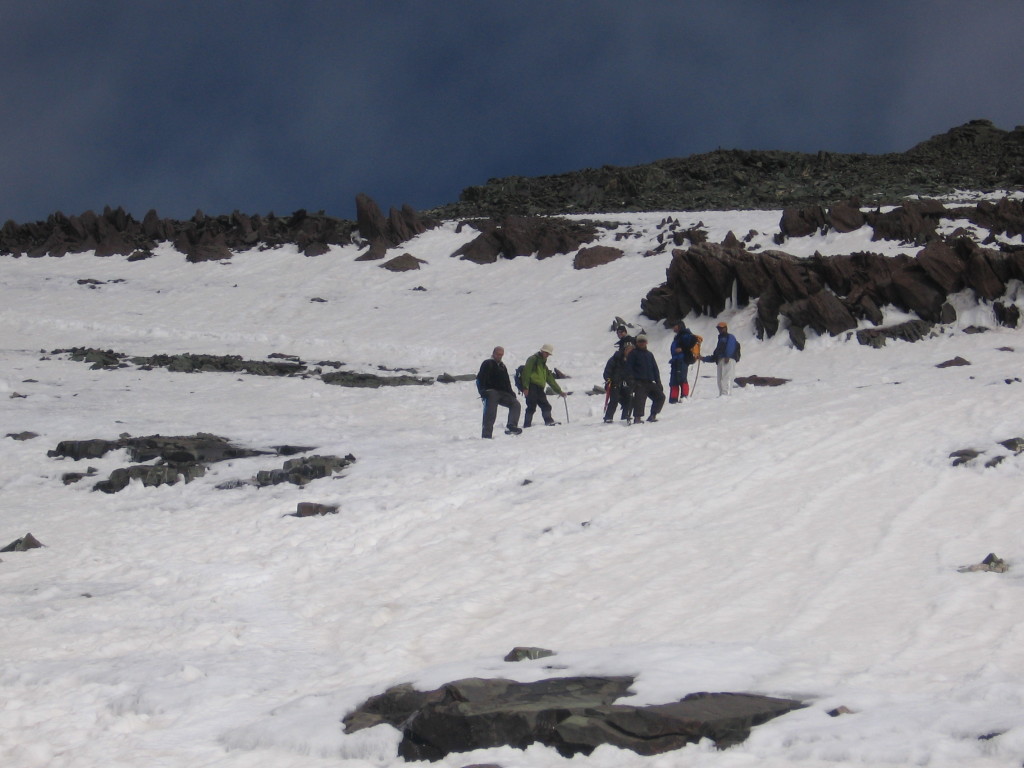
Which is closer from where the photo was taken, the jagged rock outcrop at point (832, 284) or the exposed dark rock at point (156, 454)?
the exposed dark rock at point (156, 454)

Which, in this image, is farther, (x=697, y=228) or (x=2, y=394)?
(x=697, y=228)

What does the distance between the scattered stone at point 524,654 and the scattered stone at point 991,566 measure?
131 inches

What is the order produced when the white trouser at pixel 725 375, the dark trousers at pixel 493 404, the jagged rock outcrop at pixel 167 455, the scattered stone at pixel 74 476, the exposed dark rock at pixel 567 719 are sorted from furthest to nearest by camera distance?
the white trouser at pixel 725 375 → the dark trousers at pixel 493 404 → the scattered stone at pixel 74 476 → the jagged rock outcrop at pixel 167 455 → the exposed dark rock at pixel 567 719

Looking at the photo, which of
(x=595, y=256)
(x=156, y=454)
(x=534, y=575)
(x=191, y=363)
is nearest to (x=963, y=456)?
(x=534, y=575)

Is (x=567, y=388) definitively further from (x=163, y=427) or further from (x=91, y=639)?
(x=91, y=639)

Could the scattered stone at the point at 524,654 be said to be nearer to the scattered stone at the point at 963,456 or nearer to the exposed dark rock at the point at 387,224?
the scattered stone at the point at 963,456

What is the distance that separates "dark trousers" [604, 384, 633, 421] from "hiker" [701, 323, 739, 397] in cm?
313

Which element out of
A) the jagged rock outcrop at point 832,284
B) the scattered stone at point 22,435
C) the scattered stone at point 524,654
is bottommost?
the scattered stone at point 524,654

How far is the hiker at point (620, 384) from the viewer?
1527cm

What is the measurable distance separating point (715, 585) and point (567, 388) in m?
13.6

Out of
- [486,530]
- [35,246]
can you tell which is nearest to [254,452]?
[486,530]

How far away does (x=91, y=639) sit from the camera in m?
7.21

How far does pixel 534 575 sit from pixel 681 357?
9944 millimetres

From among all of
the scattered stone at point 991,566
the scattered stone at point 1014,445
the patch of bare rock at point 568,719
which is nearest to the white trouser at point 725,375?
the scattered stone at point 1014,445
